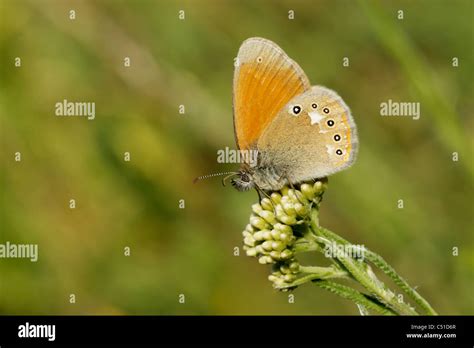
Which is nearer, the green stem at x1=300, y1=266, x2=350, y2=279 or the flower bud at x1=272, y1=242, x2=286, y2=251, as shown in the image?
the green stem at x1=300, y1=266, x2=350, y2=279

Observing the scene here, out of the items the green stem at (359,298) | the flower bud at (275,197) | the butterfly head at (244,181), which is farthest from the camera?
the butterfly head at (244,181)

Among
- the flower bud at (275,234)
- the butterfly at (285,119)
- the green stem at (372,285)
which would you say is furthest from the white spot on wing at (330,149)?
the green stem at (372,285)

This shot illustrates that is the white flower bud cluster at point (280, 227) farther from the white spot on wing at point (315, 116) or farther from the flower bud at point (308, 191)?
the white spot on wing at point (315, 116)

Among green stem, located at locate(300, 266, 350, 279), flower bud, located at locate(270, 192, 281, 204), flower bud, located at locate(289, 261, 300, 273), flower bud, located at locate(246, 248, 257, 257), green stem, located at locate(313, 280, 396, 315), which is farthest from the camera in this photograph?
flower bud, located at locate(270, 192, 281, 204)

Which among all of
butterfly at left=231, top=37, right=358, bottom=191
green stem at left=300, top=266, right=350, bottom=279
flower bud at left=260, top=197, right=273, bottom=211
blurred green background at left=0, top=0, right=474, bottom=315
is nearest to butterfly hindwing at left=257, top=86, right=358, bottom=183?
butterfly at left=231, top=37, right=358, bottom=191

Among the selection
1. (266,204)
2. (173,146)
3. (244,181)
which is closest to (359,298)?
(266,204)

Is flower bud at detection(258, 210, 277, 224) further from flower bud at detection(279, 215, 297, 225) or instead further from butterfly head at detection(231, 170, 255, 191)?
butterfly head at detection(231, 170, 255, 191)
